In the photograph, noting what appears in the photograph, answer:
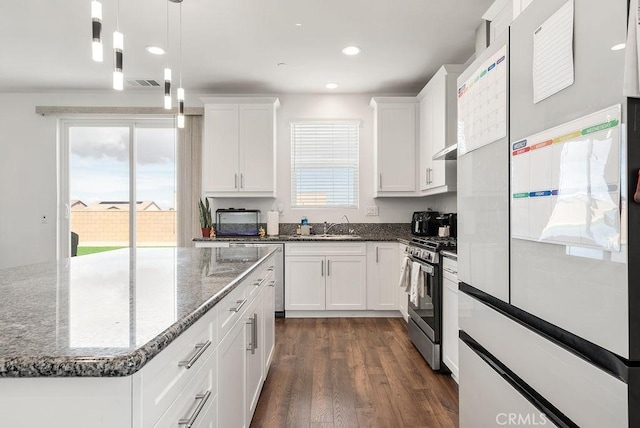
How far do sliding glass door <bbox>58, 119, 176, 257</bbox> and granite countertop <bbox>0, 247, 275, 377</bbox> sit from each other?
315 centimetres

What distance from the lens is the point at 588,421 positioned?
→ 793 millimetres

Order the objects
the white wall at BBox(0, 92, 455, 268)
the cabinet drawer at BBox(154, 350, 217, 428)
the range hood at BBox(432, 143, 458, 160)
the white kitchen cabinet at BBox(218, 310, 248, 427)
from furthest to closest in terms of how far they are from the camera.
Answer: the white wall at BBox(0, 92, 455, 268)
the range hood at BBox(432, 143, 458, 160)
the white kitchen cabinet at BBox(218, 310, 248, 427)
the cabinet drawer at BBox(154, 350, 217, 428)

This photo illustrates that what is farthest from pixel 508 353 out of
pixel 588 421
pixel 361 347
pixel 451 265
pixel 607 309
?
pixel 361 347

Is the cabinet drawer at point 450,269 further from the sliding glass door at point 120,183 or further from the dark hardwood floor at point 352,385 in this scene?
the sliding glass door at point 120,183

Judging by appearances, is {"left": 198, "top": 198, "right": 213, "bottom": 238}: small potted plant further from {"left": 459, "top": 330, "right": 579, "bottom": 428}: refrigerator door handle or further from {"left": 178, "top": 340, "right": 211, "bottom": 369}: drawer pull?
{"left": 459, "top": 330, "right": 579, "bottom": 428}: refrigerator door handle

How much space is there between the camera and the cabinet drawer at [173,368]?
0.73 metres

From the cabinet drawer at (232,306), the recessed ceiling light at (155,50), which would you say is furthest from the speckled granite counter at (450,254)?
the recessed ceiling light at (155,50)

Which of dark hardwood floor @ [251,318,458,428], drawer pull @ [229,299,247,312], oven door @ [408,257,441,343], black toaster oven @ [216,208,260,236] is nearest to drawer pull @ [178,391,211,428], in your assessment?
drawer pull @ [229,299,247,312]

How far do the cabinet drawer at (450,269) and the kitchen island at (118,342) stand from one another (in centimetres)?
137

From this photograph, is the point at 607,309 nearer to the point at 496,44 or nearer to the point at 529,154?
the point at 529,154

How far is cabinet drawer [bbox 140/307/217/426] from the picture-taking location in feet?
2.38

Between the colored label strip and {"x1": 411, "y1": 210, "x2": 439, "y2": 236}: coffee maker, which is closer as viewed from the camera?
the colored label strip

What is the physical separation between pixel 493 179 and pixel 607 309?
1.98 ft

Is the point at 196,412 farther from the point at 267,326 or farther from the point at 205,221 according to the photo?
the point at 205,221
